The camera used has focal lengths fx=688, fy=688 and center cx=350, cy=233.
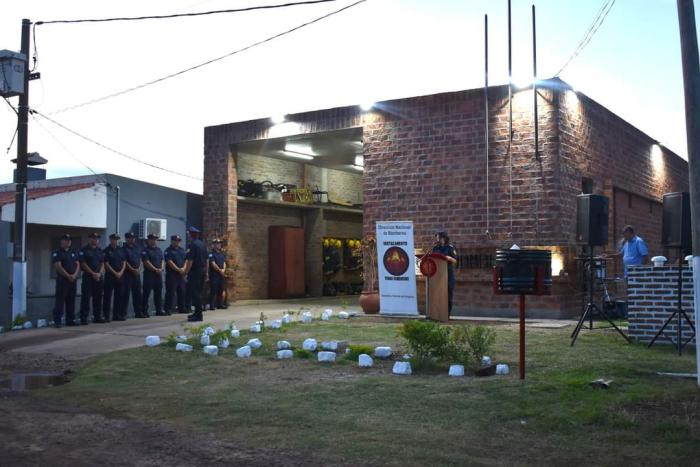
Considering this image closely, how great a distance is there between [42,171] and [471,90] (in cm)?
1370

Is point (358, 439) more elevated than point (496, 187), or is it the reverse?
point (496, 187)

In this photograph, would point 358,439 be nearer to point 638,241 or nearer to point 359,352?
point 359,352

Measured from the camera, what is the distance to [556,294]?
14.5 m

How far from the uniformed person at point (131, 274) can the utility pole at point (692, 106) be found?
39.3 ft

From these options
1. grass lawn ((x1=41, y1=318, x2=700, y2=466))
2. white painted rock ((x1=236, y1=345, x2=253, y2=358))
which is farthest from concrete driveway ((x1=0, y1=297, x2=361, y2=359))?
white painted rock ((x1=236, y1=345, x2=253, y2=358))

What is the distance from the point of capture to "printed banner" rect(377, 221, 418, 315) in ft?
46.8

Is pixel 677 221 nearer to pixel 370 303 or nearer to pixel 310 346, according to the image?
pixel 310 346

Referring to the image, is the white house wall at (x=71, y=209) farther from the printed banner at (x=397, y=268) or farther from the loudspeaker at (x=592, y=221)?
the loudspeaker at (x=592, y=221)

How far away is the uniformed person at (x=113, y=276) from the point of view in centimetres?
1498

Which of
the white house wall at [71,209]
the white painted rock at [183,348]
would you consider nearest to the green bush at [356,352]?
the white painted rock at [183,348]

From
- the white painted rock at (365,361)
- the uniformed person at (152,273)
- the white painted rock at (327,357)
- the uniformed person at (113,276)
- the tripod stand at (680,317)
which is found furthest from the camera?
the uniformed person at (152,273)

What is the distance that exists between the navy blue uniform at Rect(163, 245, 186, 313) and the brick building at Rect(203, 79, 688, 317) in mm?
2989

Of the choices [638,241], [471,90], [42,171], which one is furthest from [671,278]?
[42,171]

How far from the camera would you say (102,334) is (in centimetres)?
1241
